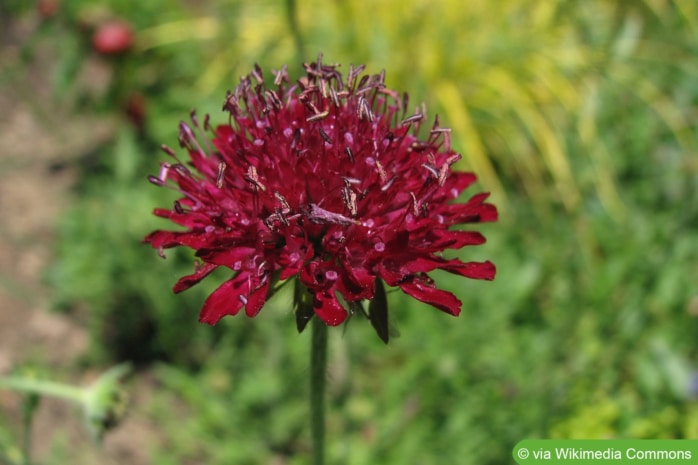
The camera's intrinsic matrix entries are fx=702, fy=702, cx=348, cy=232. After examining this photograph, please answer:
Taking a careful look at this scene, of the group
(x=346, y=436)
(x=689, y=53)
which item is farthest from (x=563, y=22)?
(x=346, y=436)

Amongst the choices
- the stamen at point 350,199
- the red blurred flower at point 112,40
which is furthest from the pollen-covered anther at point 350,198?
the red blurred flower at point 112,40

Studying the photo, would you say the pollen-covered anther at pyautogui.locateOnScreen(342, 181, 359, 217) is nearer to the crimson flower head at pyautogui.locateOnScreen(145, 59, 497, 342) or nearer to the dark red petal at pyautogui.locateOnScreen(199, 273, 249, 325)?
the crimson flower head at pyautogui.locateOnScreen(145, 59, 497, 342)

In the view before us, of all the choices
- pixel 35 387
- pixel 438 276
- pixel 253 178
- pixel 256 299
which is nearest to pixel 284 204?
pixel 253 178

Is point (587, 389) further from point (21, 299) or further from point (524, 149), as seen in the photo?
point (21, 299)

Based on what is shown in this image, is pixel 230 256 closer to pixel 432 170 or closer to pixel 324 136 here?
pixel 324 136

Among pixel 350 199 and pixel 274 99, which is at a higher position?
pixel 274 99

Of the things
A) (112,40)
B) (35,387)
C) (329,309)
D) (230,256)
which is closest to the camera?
(329,309)

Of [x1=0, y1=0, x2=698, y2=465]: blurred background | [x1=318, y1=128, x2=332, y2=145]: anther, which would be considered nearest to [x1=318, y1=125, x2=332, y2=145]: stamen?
[x1=318, y1=128, x2=332, y2=145]: anther

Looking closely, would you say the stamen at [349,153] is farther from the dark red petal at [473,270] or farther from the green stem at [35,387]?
the green stem at [35,387]
